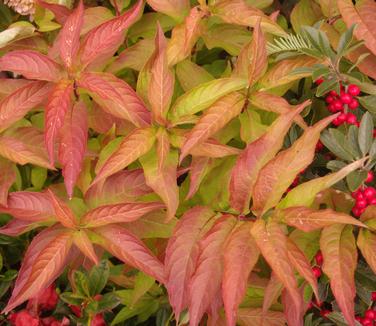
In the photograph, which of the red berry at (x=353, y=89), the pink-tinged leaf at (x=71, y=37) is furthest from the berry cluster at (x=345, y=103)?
the pink-tinged leaf at (x=71, y=37)

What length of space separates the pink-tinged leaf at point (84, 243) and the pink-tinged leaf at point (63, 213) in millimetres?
16

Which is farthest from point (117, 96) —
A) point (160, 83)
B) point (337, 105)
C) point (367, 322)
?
point (367, 322)

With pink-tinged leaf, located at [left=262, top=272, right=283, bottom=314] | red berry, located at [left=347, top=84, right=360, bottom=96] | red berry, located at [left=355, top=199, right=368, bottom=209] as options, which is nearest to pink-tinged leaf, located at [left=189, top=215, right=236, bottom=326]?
pink-tinged leaf, located at [left=262, top=272, right=283, bottom=314]

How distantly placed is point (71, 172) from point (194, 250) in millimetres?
215

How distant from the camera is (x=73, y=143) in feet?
2.91

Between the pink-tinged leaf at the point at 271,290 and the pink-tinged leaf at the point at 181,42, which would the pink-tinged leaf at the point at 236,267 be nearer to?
the pink-tinged leaf at the point at 271,290

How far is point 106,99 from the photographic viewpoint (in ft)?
2.88

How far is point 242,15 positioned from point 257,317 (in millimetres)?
550

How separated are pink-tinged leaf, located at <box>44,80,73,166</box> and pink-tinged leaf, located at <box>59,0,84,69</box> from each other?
0.15 ft

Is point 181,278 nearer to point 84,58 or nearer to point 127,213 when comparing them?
point 127,213

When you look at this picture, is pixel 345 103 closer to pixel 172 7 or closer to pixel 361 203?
pixel 361 203

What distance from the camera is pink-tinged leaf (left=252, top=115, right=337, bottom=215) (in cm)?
81

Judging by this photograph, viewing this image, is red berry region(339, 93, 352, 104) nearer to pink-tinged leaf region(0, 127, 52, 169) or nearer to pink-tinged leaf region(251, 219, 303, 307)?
pink-tinged leaf region(251, 219, 303, 307)

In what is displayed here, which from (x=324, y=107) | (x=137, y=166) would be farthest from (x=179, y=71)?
(x=324, y=107)
